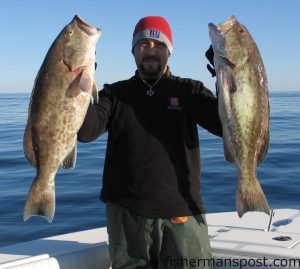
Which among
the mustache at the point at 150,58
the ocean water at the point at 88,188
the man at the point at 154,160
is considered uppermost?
the mustache at the point at 150,58

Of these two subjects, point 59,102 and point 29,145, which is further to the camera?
point 29,145

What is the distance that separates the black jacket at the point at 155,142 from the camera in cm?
353

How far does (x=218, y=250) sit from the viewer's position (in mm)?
4215

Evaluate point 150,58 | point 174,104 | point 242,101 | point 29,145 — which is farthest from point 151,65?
point 29,145

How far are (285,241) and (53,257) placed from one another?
2.07 meters

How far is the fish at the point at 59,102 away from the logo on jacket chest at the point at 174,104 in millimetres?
697

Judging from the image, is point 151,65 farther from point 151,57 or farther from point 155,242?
point 155,242

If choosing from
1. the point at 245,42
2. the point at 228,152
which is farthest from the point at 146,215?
the point at 245,42

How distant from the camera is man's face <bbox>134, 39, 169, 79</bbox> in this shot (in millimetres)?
3701

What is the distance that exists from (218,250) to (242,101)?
156 centimetres

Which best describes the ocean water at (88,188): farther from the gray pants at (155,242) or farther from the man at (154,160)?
the man at (154,160)

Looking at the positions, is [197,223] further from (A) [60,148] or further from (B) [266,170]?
(B) [266,170]

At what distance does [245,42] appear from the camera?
3.26m

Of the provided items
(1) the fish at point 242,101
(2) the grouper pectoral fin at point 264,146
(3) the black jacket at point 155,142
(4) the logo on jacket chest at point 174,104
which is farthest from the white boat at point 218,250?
(4) the logo on jacket chest at point 174,104
